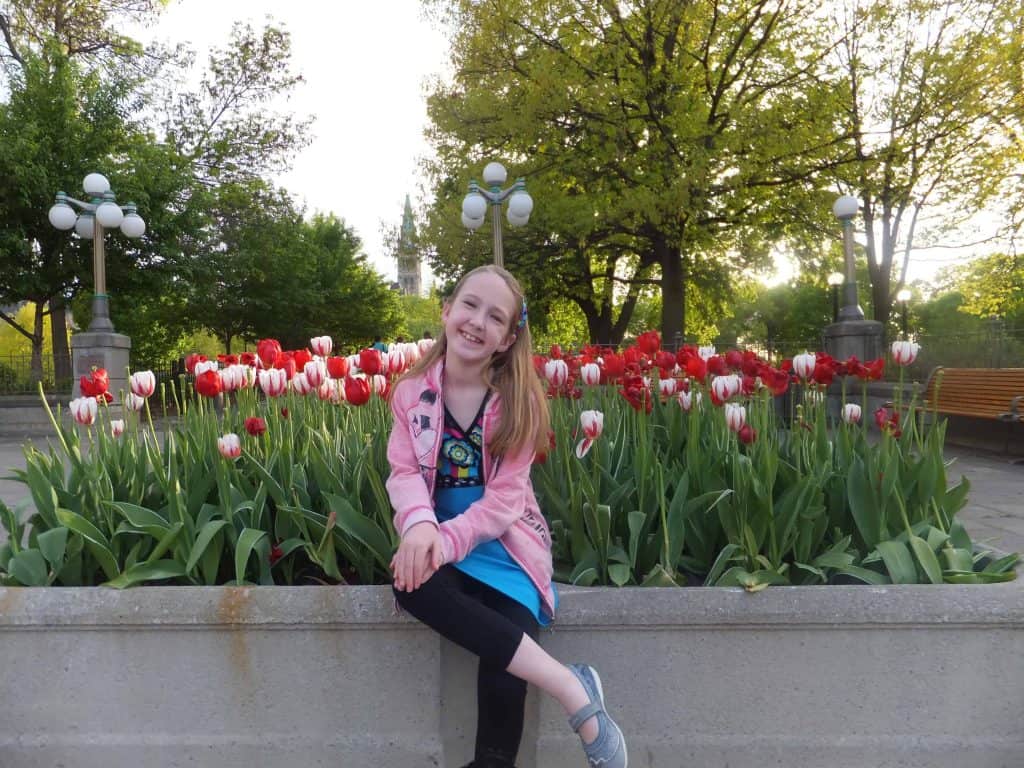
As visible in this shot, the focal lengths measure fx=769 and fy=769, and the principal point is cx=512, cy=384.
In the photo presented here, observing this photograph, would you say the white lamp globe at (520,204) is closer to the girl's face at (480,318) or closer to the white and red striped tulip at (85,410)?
the white and red striped tulip at (85,410)

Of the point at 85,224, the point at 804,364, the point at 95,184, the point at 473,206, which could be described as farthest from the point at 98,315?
the point at 804,364

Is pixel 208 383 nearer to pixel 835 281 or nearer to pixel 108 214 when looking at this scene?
pixel 108 214

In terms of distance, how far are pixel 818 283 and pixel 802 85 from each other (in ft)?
18.9

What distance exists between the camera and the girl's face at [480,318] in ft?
6.91

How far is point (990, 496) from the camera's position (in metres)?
5.73

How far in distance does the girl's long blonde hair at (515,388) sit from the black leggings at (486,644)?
1.31 feet

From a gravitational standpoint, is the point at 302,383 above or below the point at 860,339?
below

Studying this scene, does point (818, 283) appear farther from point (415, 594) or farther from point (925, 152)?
point (415, 594)

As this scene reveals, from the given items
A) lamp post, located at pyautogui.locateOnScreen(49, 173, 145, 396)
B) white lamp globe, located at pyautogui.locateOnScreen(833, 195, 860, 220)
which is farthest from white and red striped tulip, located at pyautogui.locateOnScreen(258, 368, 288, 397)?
white lamp globe, located at pyautogui.locateOnScreen(833, 195, 860, 220)

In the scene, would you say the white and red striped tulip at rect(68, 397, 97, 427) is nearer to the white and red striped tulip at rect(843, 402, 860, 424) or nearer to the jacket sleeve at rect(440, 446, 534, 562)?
the jacket sleeve at rect(440, 446, 534, 562)

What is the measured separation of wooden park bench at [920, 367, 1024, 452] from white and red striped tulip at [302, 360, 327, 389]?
566cm

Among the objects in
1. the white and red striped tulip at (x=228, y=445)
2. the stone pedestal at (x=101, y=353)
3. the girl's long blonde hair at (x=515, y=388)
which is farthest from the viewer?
the stone pedestal at (x=101, y=353)

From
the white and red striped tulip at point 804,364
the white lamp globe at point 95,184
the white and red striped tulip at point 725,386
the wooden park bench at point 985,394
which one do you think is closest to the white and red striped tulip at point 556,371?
the white and red striped tulip at point 725,386

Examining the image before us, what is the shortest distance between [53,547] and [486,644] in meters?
1.36
